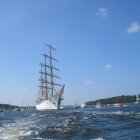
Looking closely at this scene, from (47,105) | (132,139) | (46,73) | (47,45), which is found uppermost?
(47,45)

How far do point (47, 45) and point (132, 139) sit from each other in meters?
154

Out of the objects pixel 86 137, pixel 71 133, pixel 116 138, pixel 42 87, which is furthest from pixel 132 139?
pixel 42 87

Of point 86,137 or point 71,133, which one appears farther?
point 71,133

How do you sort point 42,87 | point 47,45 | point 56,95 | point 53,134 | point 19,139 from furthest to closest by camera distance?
point 47,45, point 42,87, point 56,95, point 53,134, point 19,139

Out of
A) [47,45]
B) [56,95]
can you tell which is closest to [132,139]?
[56,95]

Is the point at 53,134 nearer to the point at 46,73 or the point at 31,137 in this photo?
the point at 31,137

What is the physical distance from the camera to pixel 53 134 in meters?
28.3

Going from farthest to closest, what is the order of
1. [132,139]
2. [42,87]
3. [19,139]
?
[42,87]
[19,139]
[132,139]

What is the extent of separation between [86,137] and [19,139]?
491 cm

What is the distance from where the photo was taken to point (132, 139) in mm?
23031

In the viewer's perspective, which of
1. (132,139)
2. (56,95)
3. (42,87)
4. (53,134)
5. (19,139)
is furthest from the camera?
(42,87)

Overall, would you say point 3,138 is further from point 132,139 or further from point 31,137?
point 132,139

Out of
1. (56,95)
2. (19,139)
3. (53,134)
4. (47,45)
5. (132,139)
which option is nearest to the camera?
(132,139)

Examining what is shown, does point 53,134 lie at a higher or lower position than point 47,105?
lower
